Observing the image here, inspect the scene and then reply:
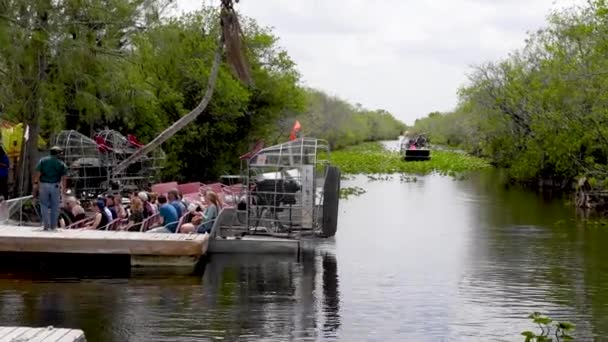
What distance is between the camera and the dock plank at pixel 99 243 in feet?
61.1

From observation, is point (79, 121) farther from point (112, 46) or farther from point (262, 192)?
point (262, 192)

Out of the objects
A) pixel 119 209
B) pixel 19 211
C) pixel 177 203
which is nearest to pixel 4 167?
pixel 19 211

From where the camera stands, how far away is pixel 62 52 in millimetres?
24438

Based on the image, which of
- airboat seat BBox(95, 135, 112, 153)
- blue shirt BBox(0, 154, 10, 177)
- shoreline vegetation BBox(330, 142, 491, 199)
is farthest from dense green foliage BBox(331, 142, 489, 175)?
blue shirt BBox(0, 154, 10, 177)

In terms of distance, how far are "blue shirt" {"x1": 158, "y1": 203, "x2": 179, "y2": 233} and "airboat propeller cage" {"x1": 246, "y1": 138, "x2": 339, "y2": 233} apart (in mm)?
1575

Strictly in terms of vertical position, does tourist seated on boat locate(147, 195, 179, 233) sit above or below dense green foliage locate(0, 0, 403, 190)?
below

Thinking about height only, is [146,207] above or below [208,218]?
above

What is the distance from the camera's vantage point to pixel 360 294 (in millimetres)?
17938

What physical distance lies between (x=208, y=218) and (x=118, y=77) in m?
6.36

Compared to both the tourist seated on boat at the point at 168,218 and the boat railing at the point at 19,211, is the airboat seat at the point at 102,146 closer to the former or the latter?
the boat railing at the point at 19,211

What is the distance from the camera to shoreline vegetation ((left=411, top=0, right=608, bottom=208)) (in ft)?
98.3

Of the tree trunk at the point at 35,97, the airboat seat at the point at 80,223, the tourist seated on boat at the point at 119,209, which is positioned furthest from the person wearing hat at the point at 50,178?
the tree trunk at the point at 35,97

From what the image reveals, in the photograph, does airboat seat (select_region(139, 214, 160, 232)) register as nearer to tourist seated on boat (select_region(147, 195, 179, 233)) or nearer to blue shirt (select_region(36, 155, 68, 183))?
tourist seated on boat (select_region(147, 195, 179, 233))

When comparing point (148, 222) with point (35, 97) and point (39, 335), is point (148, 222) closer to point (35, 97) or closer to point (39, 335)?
point (35, 97)
